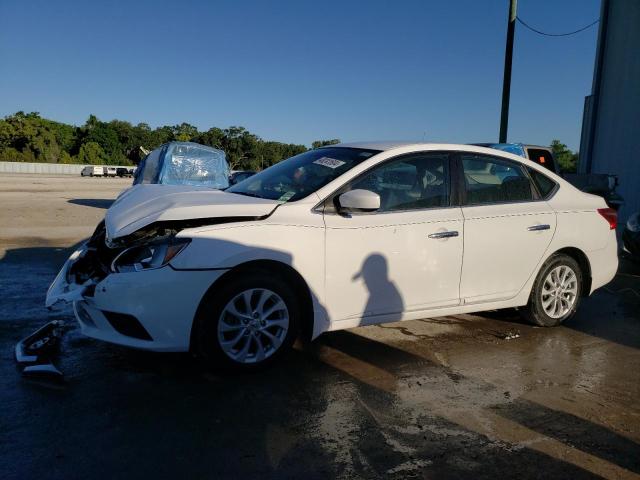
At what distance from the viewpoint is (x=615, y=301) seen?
6.36 metres

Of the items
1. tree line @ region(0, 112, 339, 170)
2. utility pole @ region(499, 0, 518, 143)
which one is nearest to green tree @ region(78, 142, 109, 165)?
tree line @ region(0, 112, 339, 170)

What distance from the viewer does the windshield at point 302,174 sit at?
13.4 ft

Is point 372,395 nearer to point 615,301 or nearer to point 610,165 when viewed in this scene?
point 615,301

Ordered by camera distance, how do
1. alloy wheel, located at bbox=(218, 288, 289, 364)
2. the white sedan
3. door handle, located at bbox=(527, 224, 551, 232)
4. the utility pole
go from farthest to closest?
the utility pole, door handle, located at bbox=(527, 224, 551, 232), alloy wheel, located at bbox=(218, 288, 289, 364), the white sedan

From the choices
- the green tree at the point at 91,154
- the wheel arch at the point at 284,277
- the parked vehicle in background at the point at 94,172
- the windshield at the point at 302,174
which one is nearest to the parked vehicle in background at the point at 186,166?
the windshield at the point at 302,174

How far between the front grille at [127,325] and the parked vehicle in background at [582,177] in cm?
839

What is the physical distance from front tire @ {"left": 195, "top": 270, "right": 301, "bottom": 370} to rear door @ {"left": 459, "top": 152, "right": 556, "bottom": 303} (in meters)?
1.61

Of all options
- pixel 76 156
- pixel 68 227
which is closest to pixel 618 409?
pixel 68 227

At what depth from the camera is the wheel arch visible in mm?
3467

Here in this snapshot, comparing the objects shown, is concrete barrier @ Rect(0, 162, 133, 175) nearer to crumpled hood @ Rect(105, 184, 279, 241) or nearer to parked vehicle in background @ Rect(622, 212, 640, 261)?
parked vehicle in background @ Rect(622, 212, 640, 261)

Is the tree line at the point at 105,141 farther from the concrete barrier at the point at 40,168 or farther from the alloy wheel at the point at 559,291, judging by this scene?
the alloy wheel at the point at 559,291

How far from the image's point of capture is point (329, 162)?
4.36 metres

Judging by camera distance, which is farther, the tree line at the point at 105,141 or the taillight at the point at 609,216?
the tree line at the point at 105,141

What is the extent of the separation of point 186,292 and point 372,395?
4.54 feet
